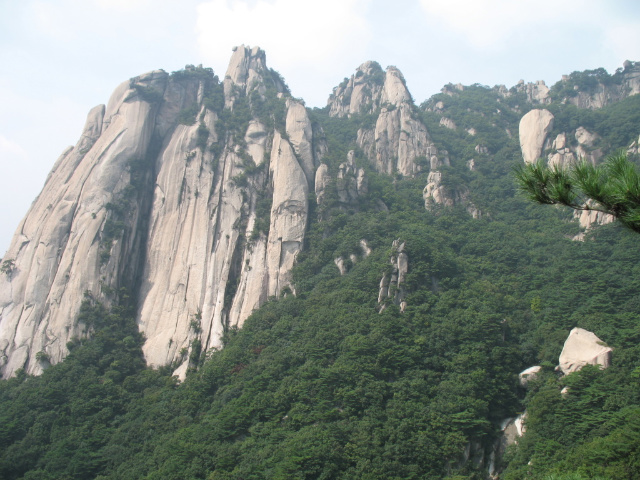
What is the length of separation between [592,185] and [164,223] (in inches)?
1556

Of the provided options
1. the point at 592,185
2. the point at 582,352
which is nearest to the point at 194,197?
the point at 582,352

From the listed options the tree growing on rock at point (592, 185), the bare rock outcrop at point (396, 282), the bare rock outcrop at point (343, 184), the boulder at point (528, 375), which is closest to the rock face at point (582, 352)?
A: the boulder at point (528, 375)

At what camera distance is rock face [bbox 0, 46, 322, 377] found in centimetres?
3638

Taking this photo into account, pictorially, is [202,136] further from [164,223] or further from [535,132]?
[535,132]

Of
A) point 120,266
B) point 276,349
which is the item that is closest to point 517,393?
point 276,349

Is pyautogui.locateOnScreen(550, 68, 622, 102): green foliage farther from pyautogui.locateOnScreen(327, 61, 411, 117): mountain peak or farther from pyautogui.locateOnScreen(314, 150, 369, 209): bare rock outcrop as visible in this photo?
pyautogui.locateOnScreen(314, 150, 369, 209): bare rock outcrop

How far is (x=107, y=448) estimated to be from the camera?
2645cm

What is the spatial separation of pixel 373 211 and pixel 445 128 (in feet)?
68.8

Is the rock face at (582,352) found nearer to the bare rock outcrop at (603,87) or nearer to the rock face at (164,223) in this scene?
the rock face at (164,223)

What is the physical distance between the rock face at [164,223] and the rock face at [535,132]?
19.0 metres

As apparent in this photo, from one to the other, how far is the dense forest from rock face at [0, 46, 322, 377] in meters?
1.92

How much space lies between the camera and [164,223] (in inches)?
1674

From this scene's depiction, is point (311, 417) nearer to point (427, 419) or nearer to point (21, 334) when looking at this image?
point (427, 419)

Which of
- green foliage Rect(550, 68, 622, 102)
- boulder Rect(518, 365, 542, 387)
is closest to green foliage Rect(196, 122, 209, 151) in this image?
boulder Rect(518, 365, 542, 387)
